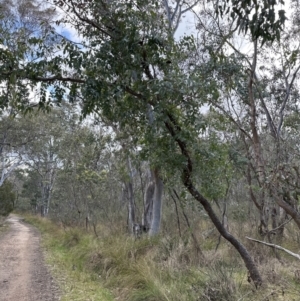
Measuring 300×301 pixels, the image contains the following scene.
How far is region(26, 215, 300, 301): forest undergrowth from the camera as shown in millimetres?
4973

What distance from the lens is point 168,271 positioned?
21.6ft

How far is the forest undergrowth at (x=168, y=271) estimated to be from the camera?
4973mm

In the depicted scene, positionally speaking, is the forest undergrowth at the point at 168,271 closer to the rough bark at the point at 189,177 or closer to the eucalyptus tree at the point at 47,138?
the rough bark at the point at 189,177

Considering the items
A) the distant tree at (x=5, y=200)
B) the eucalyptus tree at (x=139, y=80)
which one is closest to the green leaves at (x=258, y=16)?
the eucalyptus tree at (x=139, y=80)

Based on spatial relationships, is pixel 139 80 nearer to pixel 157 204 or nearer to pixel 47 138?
pixel 157 204

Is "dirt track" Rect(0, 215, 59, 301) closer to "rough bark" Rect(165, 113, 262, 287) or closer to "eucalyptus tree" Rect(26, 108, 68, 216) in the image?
"rough bark" Rect(165, 113, 262, 287)

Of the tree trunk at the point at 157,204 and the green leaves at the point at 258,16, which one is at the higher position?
the green leaves at the point at 258,16

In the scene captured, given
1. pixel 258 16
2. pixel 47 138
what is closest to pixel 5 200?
pixel 47 138

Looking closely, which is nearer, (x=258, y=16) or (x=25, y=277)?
(x=258, y=16)

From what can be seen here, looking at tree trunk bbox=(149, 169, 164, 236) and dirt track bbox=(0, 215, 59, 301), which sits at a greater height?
tree trunk bbox=(149, 169, 164, 236)

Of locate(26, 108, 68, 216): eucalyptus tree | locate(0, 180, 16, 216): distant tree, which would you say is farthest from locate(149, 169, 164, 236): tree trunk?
locate(0, 180, 16, 216): distant tree

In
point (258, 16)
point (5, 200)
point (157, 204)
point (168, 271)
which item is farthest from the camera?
point (5, 200)

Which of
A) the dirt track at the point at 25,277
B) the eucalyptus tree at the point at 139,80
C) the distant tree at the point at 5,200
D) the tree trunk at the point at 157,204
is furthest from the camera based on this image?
the distant tree at the point at 5,200

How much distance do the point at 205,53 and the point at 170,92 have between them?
5.70m
